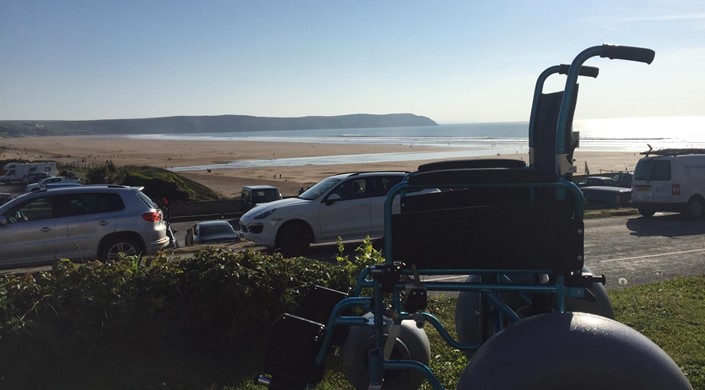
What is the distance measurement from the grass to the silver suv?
24.3 ft

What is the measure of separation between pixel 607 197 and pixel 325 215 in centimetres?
1636

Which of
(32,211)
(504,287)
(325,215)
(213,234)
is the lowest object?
(213,234)

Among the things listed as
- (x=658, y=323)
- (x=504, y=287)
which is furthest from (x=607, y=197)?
(x=504, y=287)

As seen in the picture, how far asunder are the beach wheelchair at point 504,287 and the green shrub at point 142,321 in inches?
50.3

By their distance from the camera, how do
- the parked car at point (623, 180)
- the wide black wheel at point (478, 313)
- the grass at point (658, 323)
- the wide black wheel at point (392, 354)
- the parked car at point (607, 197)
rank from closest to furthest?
the wide black wheel at point (478, 313), the wide black wheel at point (392, 354), the grass at point (658, 323), the parked car at point (607, 197), the parked car at point (623, 180)

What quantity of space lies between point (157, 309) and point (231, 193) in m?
40.9

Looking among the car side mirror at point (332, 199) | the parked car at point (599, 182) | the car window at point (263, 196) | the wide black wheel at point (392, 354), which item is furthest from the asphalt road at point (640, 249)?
the car window at point (263, 196)

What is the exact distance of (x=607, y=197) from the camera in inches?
1057

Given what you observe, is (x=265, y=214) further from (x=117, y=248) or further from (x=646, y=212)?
(x=646, y=212)

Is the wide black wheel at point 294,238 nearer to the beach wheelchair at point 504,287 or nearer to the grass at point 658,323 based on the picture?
the grass at point 658,323

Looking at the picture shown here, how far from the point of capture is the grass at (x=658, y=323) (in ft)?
18.2

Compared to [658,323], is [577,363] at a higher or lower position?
higher

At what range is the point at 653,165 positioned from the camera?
20.1 meters

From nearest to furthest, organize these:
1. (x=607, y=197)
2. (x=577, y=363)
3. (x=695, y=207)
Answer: (x=577, y=363), (x=695, y=207), (x=607, y=197)
